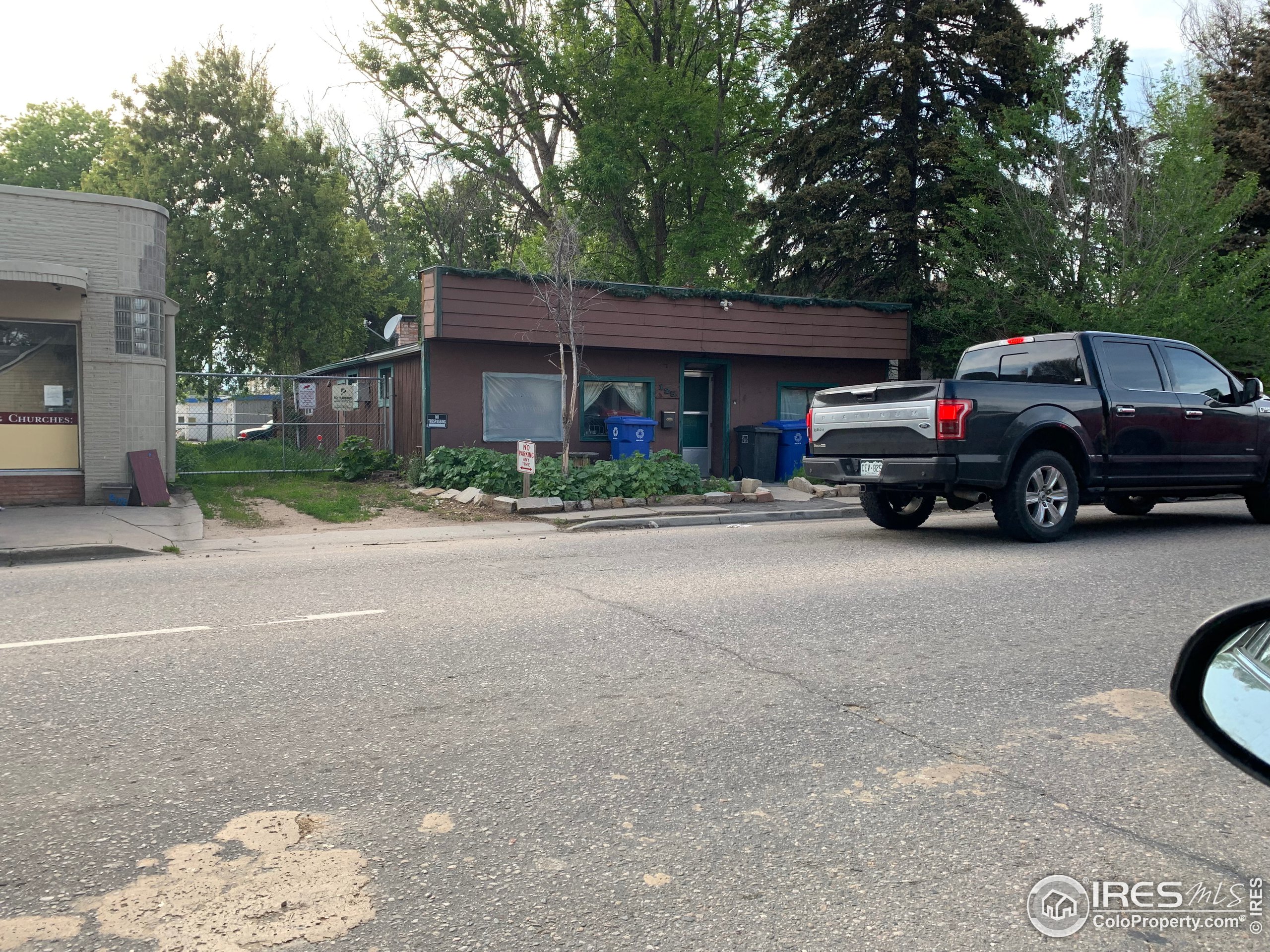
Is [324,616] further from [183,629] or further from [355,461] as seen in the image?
[355,461]

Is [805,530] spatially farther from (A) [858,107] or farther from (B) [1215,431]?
(A) [858,107]

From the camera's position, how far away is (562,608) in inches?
267

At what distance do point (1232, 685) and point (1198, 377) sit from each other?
10268 millimetres

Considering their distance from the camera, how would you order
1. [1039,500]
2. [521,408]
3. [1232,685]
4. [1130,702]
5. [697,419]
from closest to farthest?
[1232,685] → [1130,702] → [1039,500] → [521,408] → [697,419]

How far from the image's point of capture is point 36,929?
2664mm

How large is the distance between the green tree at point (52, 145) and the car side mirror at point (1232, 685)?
161 ft

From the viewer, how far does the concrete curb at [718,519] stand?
12555 mm

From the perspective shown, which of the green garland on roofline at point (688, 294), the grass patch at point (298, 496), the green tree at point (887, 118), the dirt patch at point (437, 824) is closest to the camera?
the dirt patch at point (437, 824)

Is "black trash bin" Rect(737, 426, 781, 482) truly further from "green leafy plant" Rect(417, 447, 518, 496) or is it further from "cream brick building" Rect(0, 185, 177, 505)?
"cream brick building" Rect(0, 185, 177, 505)

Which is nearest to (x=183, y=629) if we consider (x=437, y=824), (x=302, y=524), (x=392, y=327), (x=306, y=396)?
(x=437, y=824)

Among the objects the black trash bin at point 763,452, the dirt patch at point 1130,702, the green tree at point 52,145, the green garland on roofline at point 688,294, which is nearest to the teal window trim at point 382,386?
the green garland on roofline at point 688,294

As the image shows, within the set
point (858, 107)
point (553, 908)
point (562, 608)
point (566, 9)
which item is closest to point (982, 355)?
point (562, 608)

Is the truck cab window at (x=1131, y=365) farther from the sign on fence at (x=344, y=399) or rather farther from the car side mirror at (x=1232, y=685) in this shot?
the sign on fence at (x=344, y=399)

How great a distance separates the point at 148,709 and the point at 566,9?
1142 inches
